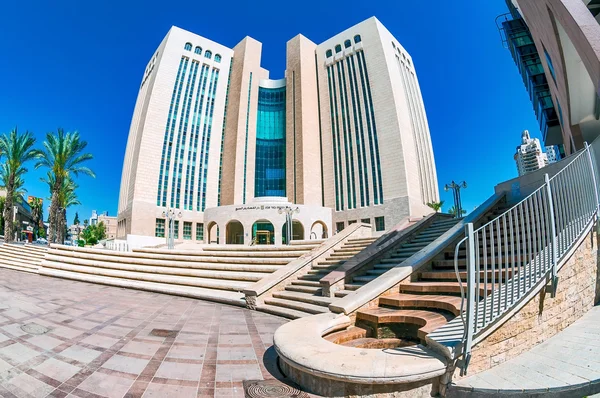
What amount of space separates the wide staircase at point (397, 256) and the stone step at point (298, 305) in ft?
2.39

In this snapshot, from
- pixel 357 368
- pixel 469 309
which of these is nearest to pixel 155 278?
pixel 357 368

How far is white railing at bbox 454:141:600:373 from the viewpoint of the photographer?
2894 mm

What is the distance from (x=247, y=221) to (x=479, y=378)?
89.8 feet

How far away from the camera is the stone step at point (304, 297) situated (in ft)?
22.1

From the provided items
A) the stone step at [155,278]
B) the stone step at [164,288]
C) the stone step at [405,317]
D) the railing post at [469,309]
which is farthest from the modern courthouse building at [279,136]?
the railing post at [469,309]

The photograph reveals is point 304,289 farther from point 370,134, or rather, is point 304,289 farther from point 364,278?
point 370,134

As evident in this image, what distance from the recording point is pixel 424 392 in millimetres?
2725

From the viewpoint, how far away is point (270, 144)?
46.2m

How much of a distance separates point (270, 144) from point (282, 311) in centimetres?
4125

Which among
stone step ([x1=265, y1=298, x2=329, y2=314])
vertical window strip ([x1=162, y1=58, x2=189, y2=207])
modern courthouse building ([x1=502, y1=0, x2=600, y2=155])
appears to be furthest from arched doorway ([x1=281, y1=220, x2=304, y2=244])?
modern courthouse building ([x1=502, y1=0, x2=600, y2=155])

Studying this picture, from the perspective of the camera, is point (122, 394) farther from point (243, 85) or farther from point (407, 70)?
point (407, 70)

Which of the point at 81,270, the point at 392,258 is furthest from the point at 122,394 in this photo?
the point at 81,270

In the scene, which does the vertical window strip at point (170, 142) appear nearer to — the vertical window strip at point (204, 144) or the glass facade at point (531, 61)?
the vertical window strip at point (204, 144)

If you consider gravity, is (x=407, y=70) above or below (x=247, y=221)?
above
